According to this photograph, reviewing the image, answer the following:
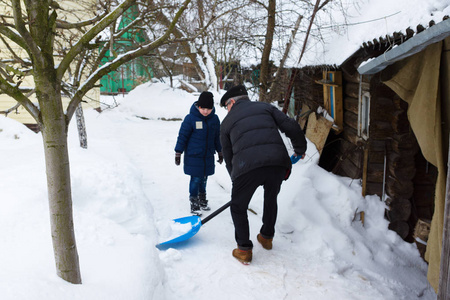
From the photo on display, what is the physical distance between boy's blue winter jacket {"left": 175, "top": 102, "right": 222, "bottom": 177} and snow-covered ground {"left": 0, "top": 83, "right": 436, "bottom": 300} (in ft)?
2.18

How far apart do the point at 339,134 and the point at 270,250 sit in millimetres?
3390

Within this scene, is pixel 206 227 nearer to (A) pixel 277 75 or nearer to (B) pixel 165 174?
(B) pixel 165 174

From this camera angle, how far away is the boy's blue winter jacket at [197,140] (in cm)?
484

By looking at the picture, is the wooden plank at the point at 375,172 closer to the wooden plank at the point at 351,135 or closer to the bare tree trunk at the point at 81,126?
the wooden plank at the point at 351,135

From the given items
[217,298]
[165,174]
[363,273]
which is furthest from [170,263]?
[165,174]

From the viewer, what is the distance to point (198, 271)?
3.55 meters

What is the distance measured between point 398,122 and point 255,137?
232cm

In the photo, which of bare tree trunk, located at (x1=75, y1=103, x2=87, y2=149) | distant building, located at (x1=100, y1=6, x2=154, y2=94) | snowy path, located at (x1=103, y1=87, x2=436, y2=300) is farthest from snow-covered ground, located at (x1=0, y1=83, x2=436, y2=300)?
distant building, located at (x1=100, y1=6, x2=154, y2=94)

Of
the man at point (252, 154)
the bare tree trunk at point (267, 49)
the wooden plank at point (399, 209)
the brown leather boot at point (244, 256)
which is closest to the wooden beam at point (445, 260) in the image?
the man at point (252, 154)

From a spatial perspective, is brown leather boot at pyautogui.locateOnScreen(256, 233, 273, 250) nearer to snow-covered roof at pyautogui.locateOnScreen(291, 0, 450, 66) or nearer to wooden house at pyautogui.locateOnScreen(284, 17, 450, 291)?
wooden house at pyautogui.locateOnScreen(284, 17, 450, 291)

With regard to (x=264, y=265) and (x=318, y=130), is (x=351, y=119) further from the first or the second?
(x=264, y=265)

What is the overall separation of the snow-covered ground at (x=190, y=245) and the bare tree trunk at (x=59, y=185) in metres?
0.13

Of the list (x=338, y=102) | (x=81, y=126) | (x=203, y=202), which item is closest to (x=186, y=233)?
(x=203, y=202)

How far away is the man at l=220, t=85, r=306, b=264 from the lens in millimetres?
3627
